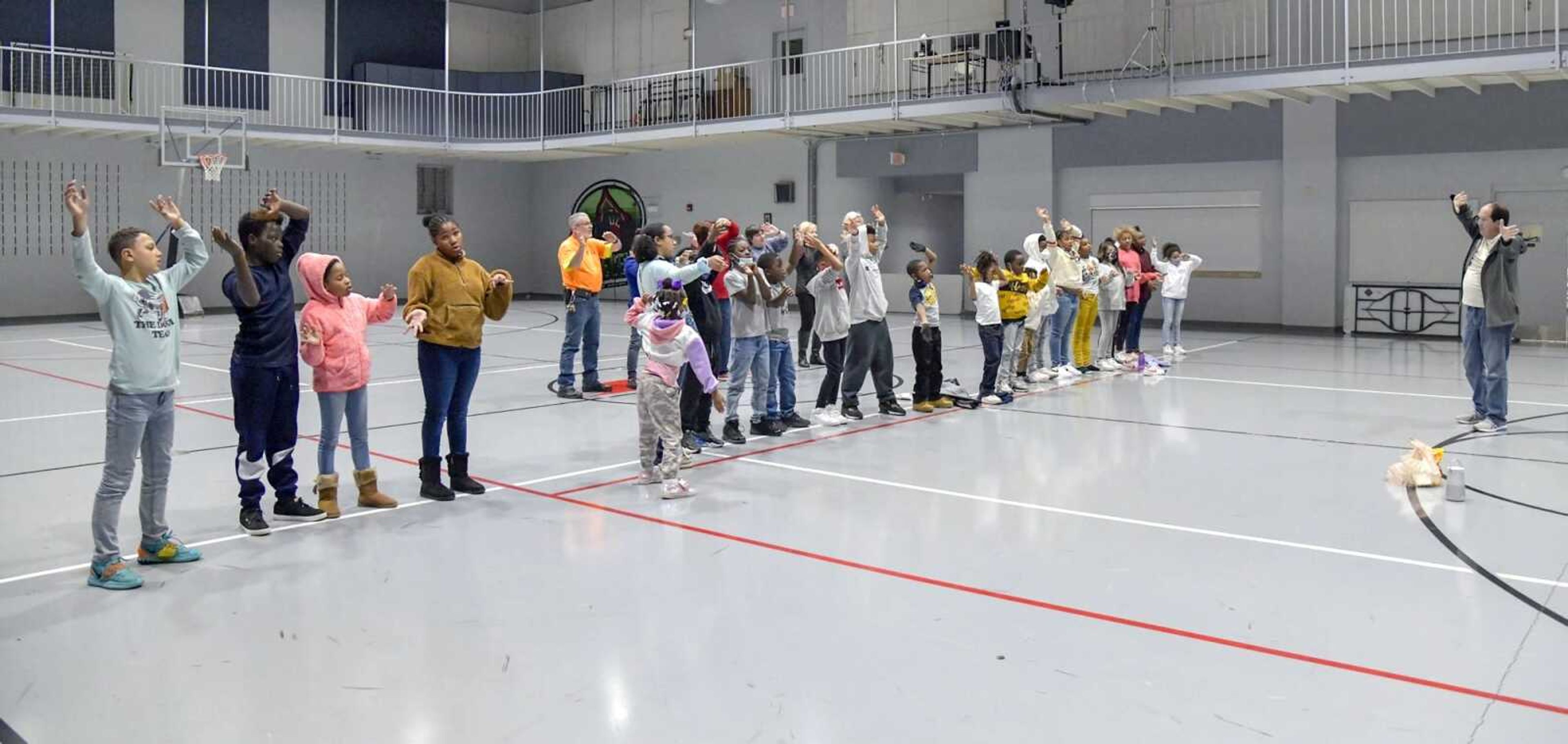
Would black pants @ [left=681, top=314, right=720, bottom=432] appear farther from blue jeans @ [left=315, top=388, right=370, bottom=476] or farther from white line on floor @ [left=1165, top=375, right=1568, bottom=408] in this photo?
white line on floor @ [left=1165, top=375, right=1568, bottom=408]

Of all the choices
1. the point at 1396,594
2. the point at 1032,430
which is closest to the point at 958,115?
the point at 1032,430

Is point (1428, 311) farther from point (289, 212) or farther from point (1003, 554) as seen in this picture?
point (289, 212)

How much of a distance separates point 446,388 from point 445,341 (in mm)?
286

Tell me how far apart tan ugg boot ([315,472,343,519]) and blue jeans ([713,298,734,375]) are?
139 inches

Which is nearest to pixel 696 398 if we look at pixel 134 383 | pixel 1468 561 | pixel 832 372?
pixel 832 372

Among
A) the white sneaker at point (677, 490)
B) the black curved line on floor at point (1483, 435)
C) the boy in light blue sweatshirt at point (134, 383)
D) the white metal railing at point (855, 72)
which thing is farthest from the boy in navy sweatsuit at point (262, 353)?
the white metal railing at point (855, 72)

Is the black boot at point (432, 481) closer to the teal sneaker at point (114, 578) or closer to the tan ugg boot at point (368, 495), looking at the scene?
the tan ugg boot at point (368, 495)

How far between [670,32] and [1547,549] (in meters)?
24.5

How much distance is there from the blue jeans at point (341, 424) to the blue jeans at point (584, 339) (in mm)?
4836

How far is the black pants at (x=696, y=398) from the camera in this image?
28.4 ft

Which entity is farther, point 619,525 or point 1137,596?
point 619,525

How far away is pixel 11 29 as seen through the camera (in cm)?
2158

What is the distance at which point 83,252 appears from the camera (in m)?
4.96

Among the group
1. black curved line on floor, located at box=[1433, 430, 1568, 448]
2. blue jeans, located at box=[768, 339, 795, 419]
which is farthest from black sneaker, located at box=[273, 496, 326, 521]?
black curved line on floor, located at box=[1433, 430, 1568, 448]
